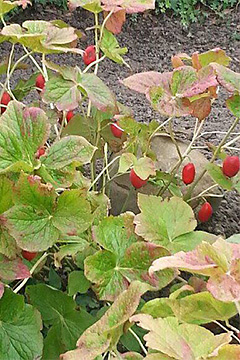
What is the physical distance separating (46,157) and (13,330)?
11.9 inches

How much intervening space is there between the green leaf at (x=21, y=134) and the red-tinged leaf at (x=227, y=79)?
0.37m

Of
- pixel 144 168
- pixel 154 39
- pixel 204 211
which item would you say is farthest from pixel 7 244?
pixel 154 39

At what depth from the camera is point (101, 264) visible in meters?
1.11

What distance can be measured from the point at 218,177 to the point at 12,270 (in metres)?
0.63

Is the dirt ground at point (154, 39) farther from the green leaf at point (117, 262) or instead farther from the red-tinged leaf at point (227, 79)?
the green leaf at point (117, 262)

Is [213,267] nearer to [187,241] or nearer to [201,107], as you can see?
[187,241]

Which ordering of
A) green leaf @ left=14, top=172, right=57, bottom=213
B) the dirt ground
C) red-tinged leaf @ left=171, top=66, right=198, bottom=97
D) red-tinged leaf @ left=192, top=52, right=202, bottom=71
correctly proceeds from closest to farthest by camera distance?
green leaf @ left=14, top=172, right=57, bottom=213
red-tinged leaf @ left=171, top=66, right=198, bottom=97
red-tinged leaf @ left=192, top=52, right=202, bottom=71
the dirt ground

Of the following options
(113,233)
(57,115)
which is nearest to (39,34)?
(57,115)

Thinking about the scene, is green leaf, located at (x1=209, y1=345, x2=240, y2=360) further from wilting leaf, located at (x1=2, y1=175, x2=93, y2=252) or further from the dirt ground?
the dirt ground

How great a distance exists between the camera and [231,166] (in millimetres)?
1481

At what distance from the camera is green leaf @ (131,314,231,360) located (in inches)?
27.2

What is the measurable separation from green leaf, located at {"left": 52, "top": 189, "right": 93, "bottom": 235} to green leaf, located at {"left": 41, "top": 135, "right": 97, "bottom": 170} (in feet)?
0.20

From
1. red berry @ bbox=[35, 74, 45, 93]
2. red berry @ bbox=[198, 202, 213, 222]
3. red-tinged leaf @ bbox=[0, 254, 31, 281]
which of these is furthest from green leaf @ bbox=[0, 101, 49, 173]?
red berry @ bbox=[198, 202, 213, 222]

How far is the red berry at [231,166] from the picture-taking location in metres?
A: 1.48
